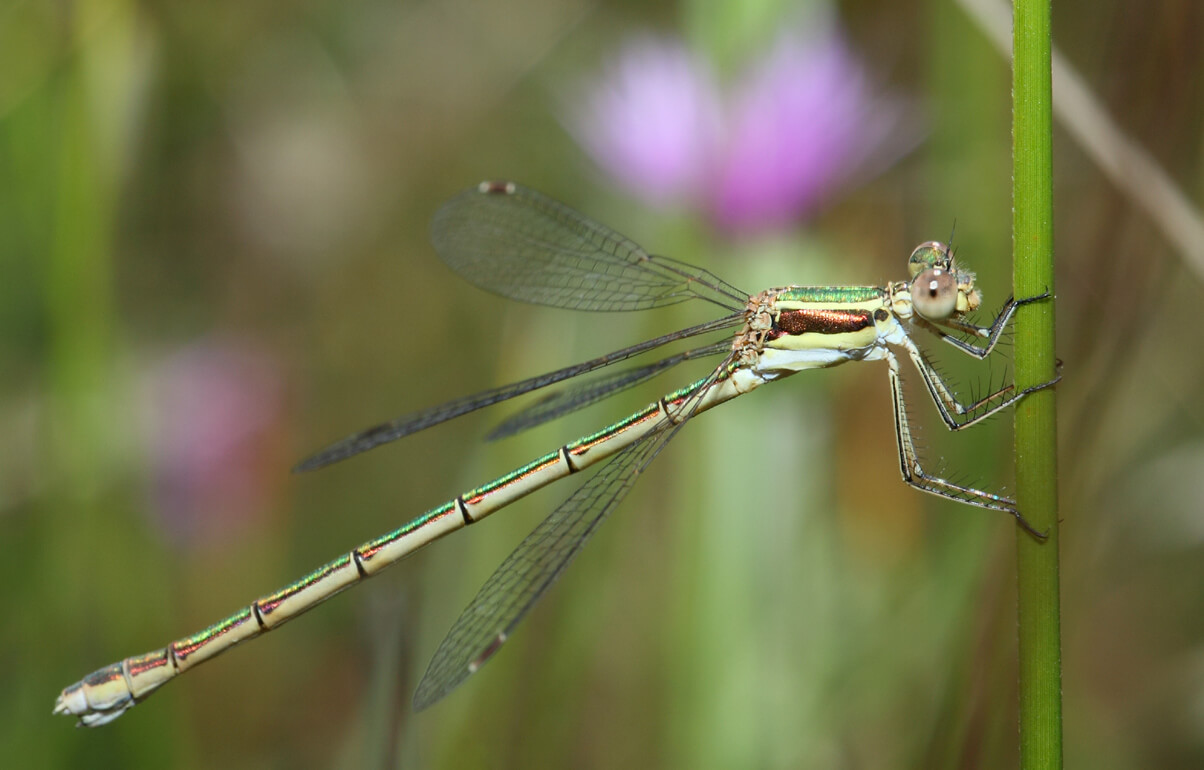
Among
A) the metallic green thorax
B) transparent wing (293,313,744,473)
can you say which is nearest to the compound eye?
the metallic green thorax

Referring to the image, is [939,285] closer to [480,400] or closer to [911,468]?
[911,468]

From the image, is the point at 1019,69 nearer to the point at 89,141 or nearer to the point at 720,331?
the point at 720,331

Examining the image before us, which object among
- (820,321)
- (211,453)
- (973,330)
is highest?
(211,453)

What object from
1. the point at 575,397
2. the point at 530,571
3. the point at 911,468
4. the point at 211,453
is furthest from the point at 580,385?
the point at 211,453

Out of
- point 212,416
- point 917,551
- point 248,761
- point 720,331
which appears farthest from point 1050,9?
point 248,761

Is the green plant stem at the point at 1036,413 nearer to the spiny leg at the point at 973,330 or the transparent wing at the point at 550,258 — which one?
the spiny leg at the point at 973,330

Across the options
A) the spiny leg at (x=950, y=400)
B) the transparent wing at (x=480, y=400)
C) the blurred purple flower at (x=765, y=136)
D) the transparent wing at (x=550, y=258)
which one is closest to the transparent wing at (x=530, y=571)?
the transparent wing at (x=480, y=400)
